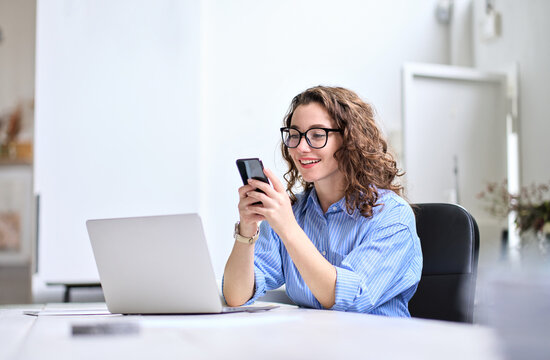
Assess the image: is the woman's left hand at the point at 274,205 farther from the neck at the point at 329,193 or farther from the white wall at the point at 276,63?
the white wall at the point at 276,63

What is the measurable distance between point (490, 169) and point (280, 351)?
4.00 meters

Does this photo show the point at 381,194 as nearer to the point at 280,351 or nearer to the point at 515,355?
the point at 280,351

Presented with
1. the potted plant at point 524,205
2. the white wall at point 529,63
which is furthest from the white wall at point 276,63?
the potted plant at point 524,205

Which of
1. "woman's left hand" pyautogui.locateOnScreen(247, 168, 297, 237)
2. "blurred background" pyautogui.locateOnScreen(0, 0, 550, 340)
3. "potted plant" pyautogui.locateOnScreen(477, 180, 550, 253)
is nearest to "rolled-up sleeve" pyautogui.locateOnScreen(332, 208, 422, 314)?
"woman's left hand" pyautogui.locateOnScreen(247, 168, 297, 237)

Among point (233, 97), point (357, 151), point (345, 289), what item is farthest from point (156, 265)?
point (233, 97)

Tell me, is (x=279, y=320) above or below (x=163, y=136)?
below

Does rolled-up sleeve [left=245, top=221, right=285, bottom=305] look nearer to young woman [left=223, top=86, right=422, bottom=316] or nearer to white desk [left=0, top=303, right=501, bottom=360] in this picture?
young woman [left=223, top=86, right=422, bottom=316]

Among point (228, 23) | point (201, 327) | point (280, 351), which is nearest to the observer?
point (280, 351)

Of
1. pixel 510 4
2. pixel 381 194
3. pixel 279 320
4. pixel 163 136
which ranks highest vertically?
pixel 510 4

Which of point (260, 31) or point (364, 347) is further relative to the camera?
point (260, 31)

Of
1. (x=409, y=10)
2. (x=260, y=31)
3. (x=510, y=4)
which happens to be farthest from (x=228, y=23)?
(x=510, y=4)

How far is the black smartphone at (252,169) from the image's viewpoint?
1196mm

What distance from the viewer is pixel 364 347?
678 mm

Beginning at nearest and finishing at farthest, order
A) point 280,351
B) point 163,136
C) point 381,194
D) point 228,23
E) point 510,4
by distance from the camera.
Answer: point 280,351, point 381,194, point 163,136, point 228,23, point 510,4
